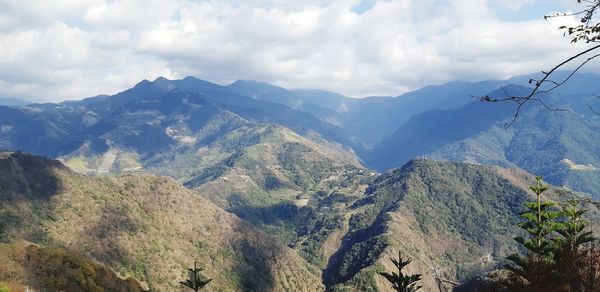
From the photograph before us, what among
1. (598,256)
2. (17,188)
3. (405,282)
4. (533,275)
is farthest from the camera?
(17,188)

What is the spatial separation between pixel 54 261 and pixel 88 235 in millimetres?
101240

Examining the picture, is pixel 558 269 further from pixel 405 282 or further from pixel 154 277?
pixel 154 277

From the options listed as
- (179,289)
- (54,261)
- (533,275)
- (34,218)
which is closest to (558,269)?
(533,275)

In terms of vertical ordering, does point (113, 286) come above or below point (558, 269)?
below

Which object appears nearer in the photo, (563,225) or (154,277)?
(563,225)

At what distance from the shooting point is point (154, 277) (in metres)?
192

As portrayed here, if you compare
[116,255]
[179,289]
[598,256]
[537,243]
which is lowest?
[179,289]

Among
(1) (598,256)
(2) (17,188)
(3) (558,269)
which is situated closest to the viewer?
(1) (598,256)

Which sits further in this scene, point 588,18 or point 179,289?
point 179,289

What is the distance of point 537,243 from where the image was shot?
53281 millimetres

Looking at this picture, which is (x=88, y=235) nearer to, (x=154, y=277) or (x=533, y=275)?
(x=154, y=277)

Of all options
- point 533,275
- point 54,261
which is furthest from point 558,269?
→ point 54,261

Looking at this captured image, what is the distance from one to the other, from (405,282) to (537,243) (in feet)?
80.1

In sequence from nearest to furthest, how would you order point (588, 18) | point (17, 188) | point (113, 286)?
point (588, 18)
point (113, 286)
point (17, 188)
